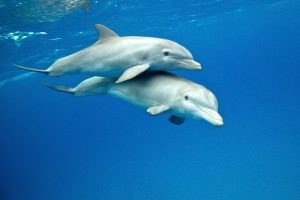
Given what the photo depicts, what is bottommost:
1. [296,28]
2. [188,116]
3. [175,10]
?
[296,28]

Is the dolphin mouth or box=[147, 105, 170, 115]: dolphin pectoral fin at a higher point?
the dolphin mouth

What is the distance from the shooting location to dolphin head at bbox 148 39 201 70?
575 cm

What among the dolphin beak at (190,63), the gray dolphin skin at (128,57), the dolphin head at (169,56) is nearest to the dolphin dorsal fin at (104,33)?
the gray dolphin skin at (128,57)

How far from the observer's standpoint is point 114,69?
6.05 m

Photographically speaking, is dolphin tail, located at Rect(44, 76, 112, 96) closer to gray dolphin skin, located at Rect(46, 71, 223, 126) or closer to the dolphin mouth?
gray dolphin skin, located at Rect(46, 71, 223, 126)

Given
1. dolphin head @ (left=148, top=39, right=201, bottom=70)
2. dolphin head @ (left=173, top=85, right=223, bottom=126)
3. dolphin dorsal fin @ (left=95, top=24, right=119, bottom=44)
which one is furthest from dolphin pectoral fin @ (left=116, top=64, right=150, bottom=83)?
dolphin dorsal fin @ (left=95, top=24, right=119, bottom=44)

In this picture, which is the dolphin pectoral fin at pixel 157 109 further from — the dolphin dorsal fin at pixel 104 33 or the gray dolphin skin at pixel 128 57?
the dolphin dorsal fin at pixel 104 33

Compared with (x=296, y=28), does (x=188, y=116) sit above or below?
above

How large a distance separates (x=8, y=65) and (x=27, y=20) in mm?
12611

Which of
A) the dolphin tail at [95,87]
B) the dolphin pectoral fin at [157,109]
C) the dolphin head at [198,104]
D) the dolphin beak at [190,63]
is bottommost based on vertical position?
the dolphin tail at [95,87]

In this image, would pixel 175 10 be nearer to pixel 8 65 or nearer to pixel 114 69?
pixel 8 65

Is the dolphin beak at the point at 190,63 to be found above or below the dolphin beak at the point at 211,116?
above

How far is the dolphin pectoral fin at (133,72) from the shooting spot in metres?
5.46

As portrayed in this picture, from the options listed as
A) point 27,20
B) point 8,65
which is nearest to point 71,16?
point 27,20
